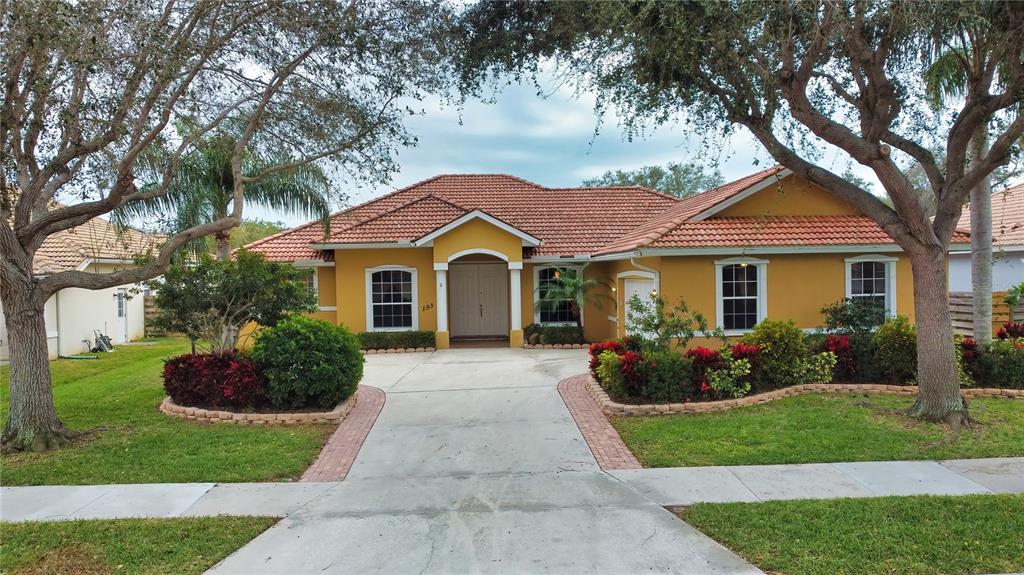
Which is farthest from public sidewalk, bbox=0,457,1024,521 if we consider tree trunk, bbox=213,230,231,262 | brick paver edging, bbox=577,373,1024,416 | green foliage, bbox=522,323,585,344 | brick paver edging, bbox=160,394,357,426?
green foliage, bbox=522,323,585,344

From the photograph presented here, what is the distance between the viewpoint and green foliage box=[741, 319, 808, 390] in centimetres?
1003

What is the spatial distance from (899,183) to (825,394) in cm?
393

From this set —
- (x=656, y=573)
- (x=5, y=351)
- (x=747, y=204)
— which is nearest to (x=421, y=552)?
(x=656, y=573)

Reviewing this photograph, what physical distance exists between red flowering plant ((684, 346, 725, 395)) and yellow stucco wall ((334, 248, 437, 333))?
9.74 m

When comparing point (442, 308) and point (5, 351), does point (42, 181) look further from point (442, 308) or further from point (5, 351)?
point (5, 351)

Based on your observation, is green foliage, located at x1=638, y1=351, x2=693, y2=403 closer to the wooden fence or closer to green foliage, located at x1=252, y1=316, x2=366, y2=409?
green foliage, located at x1=252, y1=316, x2=366, y2=409

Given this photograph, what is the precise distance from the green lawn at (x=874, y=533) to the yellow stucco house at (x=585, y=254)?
7415 mm

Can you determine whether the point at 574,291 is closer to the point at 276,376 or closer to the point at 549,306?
the point at 549,306

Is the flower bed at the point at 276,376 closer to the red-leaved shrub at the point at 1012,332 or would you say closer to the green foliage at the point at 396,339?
the green foliage at the point at 396,339

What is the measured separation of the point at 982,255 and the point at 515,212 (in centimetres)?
1330

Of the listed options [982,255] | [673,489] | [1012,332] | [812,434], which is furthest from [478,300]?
[1012,332]

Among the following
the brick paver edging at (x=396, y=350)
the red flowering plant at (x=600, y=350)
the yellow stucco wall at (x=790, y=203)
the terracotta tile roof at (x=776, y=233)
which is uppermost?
the yellow stucco wall at (x=790, y=203)

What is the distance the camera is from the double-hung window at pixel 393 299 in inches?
679

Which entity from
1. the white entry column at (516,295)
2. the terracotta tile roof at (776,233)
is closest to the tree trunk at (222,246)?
the white entry column at (516,295)
